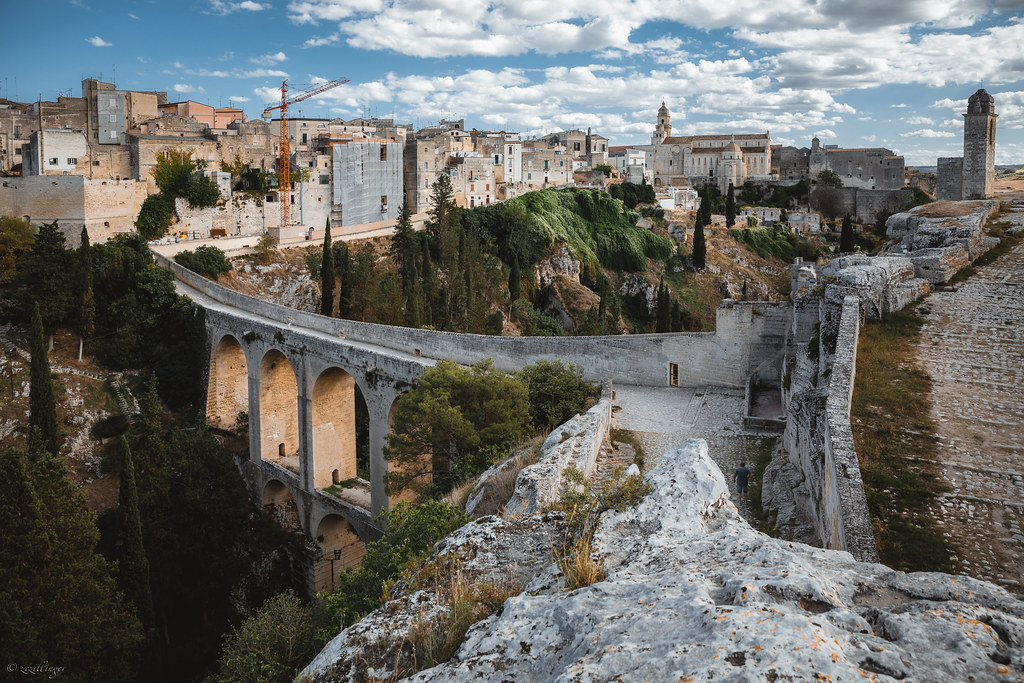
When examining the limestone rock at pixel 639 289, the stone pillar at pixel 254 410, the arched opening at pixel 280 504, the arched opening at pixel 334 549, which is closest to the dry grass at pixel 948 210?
the arched opening at pixel 334 549

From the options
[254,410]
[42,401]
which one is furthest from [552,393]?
[42,401]

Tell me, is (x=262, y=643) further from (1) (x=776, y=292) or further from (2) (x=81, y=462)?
(1) (x=776, y=292)

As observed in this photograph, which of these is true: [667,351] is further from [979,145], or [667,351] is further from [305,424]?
[979,145]

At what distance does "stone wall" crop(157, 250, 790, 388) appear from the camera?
1481 cm

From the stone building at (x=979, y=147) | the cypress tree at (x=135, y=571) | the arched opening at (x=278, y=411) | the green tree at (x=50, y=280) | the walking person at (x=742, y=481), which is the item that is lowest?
the cypress tree at (x=135, y=571)

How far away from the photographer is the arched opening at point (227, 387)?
24531mm

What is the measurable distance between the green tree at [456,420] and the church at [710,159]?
65.5m

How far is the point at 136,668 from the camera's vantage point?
48.6 feet

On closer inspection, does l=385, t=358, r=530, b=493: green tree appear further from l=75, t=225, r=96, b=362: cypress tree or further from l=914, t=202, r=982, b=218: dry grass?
l=75, t=225, r=96, b=362: cypress tree

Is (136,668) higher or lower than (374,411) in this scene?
lower

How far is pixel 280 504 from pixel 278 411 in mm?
2900

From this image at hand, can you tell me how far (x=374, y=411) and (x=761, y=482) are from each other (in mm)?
9790

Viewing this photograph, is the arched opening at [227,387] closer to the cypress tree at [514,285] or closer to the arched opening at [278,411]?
the arched opening at [278,411]

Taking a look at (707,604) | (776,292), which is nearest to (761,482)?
(707,604)
